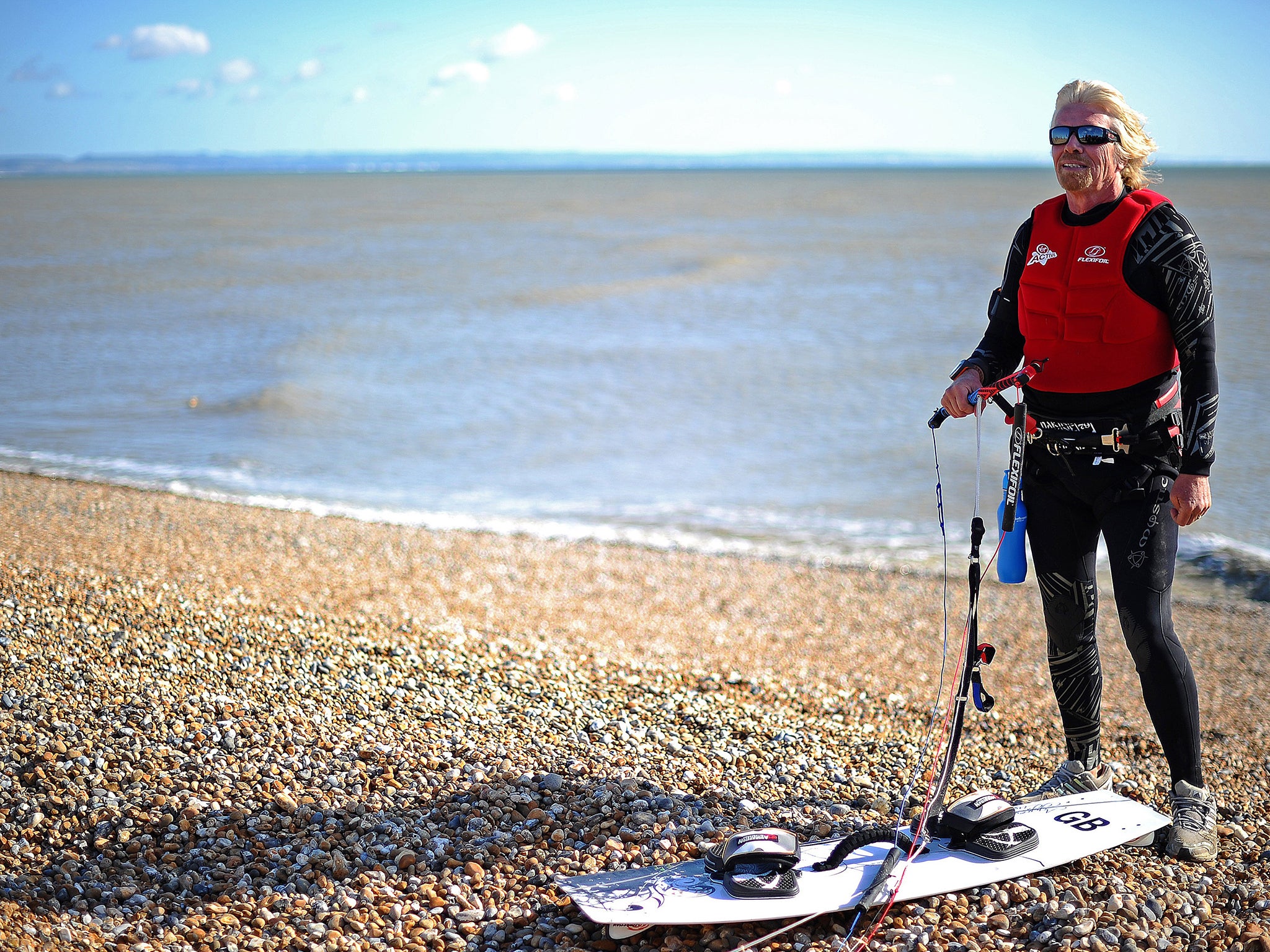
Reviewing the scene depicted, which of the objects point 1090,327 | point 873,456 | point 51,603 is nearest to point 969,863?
point 1090,327

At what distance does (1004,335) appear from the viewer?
3.85 meters

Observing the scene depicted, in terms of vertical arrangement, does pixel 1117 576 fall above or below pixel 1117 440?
below

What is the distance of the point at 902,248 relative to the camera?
45625 mm

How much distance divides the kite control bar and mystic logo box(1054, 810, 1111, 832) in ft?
4.98

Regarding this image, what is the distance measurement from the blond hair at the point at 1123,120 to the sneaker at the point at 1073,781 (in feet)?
7.42

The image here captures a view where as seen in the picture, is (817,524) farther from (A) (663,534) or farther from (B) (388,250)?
(B) (388,250)

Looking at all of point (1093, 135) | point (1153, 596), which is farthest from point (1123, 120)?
point (1153, 596)

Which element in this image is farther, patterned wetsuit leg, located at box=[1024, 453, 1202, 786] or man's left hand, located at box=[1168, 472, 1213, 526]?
patterned wetsuit leg, located at box=[1024, 453, 1202, 786]

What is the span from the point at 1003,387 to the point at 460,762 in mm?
2600

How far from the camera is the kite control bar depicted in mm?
3572

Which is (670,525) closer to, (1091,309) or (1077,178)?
(1091,309)

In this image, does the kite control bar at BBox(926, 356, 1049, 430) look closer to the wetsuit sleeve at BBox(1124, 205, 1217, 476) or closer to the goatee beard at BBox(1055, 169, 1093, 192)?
the wetsuit sleeve at BBox(1124, 205, 1217, 476)

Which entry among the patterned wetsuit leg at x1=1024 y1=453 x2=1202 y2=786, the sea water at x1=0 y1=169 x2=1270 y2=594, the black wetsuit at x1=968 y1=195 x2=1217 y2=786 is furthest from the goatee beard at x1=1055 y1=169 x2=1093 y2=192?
the sea water at x1=0 y1=169 x2=1270 y2=594

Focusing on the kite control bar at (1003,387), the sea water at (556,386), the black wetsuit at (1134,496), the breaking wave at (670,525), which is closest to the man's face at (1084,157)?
the black wetsuit at (1134,496)
